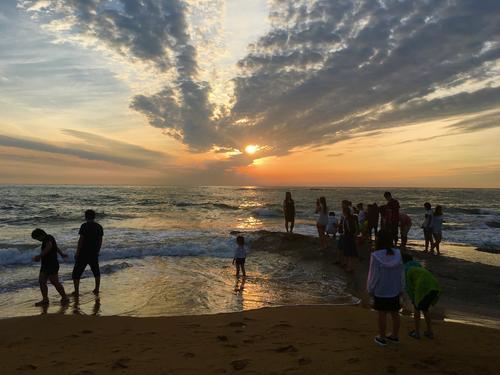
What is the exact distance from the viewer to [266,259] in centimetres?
1338

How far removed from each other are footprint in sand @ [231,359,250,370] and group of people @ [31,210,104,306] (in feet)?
16.5

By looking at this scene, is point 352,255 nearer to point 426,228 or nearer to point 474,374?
point 426,228

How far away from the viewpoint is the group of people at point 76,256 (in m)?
7.81

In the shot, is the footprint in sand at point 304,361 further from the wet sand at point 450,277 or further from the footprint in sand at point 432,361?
the wet sand at point 450,277

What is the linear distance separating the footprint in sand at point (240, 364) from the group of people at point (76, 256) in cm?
504

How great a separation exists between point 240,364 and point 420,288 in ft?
8.98

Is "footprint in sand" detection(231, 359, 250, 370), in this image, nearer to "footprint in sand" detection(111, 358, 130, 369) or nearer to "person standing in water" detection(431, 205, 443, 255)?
"footprint in sand" detection(111, 358, 130, 369)

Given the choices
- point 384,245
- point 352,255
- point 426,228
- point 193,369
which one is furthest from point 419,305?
point 426,228

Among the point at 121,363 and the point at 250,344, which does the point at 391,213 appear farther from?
the point at 121,363

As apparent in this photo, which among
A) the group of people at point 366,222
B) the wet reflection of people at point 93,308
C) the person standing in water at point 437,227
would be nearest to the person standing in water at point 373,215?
the group of people at point 366,222

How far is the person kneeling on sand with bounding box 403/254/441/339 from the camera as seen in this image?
5168 mm

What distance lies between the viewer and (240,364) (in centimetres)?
451

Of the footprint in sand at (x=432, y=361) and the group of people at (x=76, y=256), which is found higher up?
the group of people at (x=76, y=256)

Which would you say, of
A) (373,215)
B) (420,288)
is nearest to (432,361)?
(420,288)
